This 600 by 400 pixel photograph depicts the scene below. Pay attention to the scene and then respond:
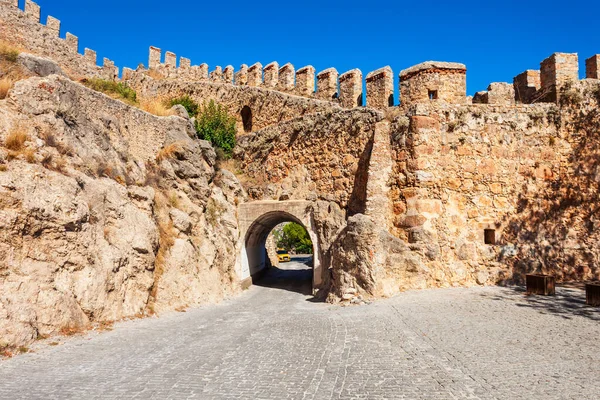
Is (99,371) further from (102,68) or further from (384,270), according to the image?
(102,68)

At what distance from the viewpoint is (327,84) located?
1794 cm

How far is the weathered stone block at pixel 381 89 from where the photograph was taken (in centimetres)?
1502

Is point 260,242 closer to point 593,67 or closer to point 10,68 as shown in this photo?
point 10,68

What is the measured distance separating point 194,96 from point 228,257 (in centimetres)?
1425

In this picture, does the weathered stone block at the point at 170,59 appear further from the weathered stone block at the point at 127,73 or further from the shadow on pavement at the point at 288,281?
the shadow on pavement at the point at 288,281

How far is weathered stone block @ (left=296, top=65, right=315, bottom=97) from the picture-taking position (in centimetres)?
1891

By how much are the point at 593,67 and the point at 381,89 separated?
762 cm

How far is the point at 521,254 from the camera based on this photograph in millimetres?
12914

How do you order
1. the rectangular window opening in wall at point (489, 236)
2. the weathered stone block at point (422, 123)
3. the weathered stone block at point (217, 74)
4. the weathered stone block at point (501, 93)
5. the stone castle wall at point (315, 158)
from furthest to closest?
the weathered stone block at point (217, 74), the stone castle wall at point (315, 158), the weathered stone block at point (501, 93), the weathered stone block at point (422, 123), the rectangular window opening in wall at point (489, 236)

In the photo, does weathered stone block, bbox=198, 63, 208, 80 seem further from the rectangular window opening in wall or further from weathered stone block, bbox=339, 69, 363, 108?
the rectangular window opening in wall

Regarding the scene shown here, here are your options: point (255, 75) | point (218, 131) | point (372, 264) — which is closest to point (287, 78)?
point (255, 75)

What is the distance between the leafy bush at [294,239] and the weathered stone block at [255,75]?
23190 millimetres

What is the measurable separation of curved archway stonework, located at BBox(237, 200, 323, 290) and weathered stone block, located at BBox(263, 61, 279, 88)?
7.80 m

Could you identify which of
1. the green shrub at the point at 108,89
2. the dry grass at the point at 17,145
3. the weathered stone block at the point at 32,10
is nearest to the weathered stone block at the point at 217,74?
the green shrub at the point at 108,89
